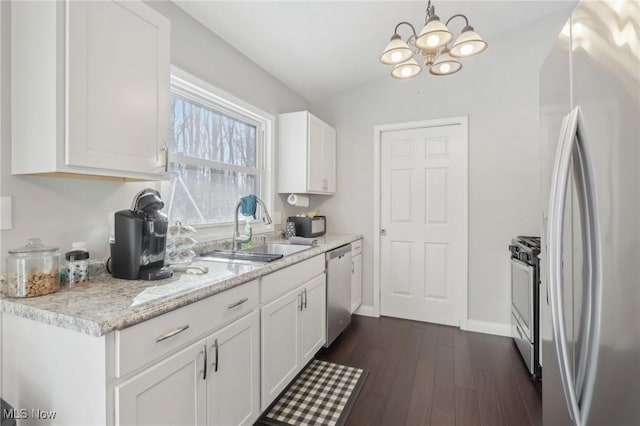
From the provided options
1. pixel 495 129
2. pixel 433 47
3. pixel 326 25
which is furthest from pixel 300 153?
pixel 495 129

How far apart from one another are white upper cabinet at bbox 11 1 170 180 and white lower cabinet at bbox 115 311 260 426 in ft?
2.67

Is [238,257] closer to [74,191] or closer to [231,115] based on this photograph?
[74,191]

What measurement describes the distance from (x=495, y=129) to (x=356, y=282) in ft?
6.82

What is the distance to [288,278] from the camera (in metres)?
1.91

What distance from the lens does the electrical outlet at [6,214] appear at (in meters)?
1.17

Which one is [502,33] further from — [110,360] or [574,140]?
[110,360]

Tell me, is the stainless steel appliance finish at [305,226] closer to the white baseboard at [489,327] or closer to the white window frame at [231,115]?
the white window frame at [231,115]

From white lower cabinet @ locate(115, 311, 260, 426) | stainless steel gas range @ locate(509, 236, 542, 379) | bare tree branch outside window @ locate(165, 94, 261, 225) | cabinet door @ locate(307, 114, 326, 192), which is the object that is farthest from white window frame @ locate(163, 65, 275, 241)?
stainless steel gas range @ locate(509, 236, 542, 379)

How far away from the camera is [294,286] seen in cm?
200

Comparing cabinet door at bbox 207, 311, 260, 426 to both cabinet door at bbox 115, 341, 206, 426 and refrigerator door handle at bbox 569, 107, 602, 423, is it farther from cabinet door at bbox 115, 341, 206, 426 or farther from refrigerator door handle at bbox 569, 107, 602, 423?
refrigerator door handle at bbox 569, 107, 602, 423

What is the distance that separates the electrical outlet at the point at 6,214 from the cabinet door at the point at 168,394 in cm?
81

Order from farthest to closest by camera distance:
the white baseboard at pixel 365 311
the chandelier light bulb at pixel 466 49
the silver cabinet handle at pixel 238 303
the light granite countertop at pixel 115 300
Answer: the white baseboard at pixel 365 311
the chandelier light bulb at pixel 466 49
the silver cabinet handle at pixel 238 303
the light granite countertop at pixel 115 300

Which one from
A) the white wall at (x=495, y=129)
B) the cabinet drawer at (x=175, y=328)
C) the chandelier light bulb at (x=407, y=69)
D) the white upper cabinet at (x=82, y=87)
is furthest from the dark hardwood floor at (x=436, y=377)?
the chandelier light bulb at (x=407, y=69)

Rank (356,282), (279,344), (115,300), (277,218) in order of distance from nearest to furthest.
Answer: (115,300) < (279,344) < (277,218) < (356,282)
